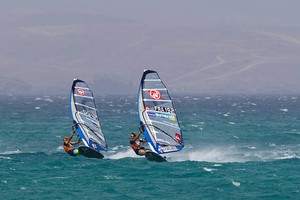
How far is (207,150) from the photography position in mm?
65500

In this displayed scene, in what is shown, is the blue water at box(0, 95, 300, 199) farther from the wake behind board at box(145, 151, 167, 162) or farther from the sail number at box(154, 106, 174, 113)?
the sail number at box(154, 106, 174, 113)

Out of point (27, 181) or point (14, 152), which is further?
point (14, 152)

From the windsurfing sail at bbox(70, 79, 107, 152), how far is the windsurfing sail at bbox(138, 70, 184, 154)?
4.41 metres

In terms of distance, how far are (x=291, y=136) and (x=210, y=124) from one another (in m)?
21.5

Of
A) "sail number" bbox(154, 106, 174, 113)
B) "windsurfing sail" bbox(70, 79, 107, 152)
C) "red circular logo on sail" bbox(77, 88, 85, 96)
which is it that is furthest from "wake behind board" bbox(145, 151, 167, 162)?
"red circular logo on sail" bbox(77, 88, 85, 96)

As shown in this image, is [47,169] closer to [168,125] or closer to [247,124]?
[168,125]

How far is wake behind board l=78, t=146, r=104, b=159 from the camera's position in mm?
55094

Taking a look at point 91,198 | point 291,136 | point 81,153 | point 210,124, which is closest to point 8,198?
point 91,198

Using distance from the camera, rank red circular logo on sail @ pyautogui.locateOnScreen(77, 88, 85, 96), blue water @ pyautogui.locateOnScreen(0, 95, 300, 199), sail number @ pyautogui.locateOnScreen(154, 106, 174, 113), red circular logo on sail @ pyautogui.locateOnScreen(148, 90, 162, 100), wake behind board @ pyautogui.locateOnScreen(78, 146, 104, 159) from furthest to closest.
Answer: red circular logo on sail @ pyautogui.locateOnScreen(77, 88, 85, 96)
wake behind board @ pyautogui.locateOnScreen(78, 146, 104, 159)
sail number @ pyautogui.locateOnScreen(154, 106, 174, 113)
red circular logo on sail @ pyautogui.locateOnScreen(148, 90, 162, 100)
blue water @ pyautogui.locateOnScreen(0, 95, 300, 199)

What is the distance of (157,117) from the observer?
173 ft

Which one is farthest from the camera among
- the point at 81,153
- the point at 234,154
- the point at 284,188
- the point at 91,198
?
the point at 234,154

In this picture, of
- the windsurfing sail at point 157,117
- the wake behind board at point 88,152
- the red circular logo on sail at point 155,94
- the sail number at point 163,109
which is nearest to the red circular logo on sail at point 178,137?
the windsurfing sail at point 157,117

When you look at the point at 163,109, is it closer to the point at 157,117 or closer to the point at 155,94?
the point at 157,117

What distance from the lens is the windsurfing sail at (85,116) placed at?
181 ft
